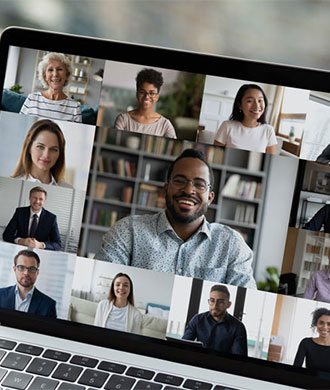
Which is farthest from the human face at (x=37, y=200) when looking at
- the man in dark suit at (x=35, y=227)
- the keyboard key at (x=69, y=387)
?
the keyboard key at (x=69, y=387)

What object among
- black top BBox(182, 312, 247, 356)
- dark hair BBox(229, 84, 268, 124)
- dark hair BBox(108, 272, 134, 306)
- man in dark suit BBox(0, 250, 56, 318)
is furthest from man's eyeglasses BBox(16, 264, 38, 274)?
dark hair BBox(229, 84, 268, 124)

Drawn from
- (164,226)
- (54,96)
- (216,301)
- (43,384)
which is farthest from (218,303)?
(54,96)

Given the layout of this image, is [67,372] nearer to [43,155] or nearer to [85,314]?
[85,314]

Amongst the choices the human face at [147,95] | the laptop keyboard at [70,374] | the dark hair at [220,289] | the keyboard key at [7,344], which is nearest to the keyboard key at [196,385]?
the laptop keyboard at [70,374]

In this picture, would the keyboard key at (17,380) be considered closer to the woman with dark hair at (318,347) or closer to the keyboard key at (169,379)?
the keyboard key at (169,379)

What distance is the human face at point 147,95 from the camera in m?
0.55

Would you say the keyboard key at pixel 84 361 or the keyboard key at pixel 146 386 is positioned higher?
the keyboard key at pixel 84 361

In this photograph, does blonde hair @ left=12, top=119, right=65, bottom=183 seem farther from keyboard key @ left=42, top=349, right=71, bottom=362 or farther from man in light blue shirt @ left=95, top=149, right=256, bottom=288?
keyboard key @ left=42, top=349, right=71, bottom=362

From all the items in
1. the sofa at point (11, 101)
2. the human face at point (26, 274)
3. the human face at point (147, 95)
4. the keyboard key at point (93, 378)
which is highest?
the human face at point (147, 95)

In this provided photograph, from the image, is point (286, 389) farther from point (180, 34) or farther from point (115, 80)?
point (180, 34)

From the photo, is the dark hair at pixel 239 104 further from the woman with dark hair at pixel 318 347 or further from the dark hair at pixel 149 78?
the woman with dark hair at pixel 318 347

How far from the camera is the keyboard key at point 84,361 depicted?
0.53 meters

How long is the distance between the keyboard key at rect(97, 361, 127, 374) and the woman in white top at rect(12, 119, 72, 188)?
0.21m

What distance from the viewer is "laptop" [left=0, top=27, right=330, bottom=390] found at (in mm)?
523
